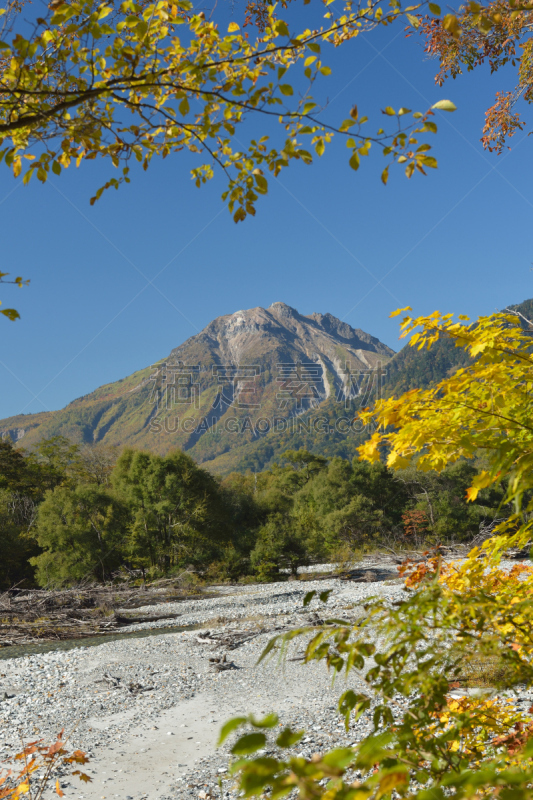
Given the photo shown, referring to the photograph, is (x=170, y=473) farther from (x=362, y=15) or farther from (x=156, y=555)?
(x=362, y=15)

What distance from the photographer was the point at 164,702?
25.1 feet

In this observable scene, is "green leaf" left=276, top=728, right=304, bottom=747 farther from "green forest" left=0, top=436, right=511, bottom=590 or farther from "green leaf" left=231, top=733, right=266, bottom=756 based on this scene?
"green forest" left=0, top=436, right=511, bottom=590

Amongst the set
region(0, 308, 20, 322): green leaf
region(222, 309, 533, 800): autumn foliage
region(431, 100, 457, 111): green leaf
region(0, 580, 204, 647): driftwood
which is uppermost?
region(431, 100, 457, 111): green leaf

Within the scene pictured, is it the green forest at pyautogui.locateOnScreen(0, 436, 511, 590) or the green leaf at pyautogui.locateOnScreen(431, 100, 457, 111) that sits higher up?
the green leaf at pyautogui.locateOnScreen(431, 100, 457, 111)

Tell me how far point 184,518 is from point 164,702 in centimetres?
1488

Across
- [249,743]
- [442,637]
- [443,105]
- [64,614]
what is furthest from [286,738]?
[64,614]

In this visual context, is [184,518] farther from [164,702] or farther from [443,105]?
[443,105]

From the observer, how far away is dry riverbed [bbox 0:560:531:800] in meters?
5.23

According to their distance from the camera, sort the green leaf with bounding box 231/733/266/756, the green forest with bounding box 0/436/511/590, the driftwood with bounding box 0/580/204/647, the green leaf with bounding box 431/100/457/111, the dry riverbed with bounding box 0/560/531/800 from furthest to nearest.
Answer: the green forest with bounding box 0/436/511/590 < the driftwood with bounding box 0/580/204/647 < the dry riverbed with bounding box 0/560/531/800 < the green leaf with bounding box 431/100/457/111 < the green leaf with bounding box 231/733/266/756

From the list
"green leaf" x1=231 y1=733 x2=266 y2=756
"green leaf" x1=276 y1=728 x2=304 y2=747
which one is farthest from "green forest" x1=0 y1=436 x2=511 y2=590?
"green leaf" x1=231 y1=733 x2=266 y2=756

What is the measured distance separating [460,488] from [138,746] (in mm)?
30962

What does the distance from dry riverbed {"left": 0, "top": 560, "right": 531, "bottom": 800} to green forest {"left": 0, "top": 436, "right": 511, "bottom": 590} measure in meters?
7.54

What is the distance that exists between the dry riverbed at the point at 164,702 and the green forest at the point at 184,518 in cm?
754

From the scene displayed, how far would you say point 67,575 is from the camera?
57.6 ft
